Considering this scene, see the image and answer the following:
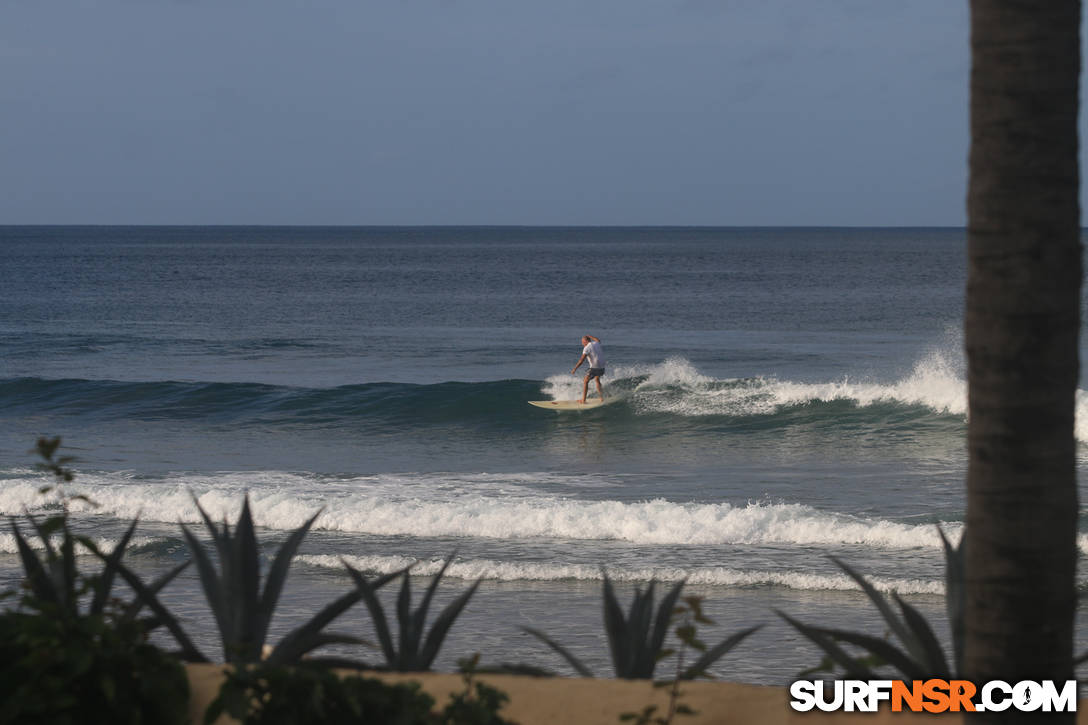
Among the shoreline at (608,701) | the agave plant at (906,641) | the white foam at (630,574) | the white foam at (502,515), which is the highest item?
the white foam at (502,515)

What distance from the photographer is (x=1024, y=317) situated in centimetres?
287

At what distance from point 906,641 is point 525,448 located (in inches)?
624

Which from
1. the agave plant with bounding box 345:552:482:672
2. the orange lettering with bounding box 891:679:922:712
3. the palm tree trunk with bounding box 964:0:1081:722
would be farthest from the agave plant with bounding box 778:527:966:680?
the agave plant with bounding box 345:552:482:672

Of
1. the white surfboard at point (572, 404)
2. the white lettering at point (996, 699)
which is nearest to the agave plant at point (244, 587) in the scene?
the white lettering at point (996, 699)

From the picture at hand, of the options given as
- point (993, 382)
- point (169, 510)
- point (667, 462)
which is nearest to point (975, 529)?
point (993, 382)

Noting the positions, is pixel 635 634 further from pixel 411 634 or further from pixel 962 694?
pixel 962 694

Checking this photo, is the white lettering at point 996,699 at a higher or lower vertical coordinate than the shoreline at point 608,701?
higher

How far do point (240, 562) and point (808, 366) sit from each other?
90.3 feet

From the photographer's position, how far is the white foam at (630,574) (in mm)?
9422

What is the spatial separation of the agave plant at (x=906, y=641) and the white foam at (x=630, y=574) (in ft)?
16.8

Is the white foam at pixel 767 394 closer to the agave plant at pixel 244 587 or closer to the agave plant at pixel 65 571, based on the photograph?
the agave plant at pixel 244 587

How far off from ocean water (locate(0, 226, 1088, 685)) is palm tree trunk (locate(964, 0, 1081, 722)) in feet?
8.53

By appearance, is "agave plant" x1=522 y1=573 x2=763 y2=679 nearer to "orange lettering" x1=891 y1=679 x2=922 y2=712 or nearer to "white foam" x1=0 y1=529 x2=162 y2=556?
"orange lettering" x1=891 y1=679 x2=922 y2=712

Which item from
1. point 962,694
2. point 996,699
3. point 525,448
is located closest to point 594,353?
point 525,448
